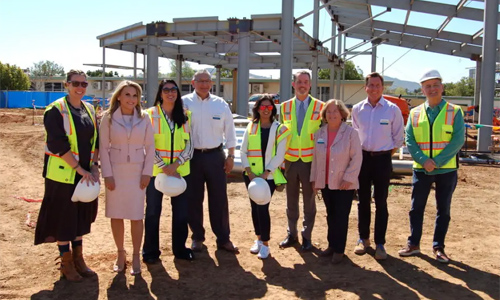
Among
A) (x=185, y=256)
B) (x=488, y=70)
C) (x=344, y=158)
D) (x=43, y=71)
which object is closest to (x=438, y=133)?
(x=344, y=158)

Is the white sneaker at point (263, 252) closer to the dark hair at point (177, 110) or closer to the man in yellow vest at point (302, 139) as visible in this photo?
the man in yellow vest at point (302, 139)

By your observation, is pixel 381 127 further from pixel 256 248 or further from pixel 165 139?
pixel 165 139

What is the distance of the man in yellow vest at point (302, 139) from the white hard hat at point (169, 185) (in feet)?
4.50

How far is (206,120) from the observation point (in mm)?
5289

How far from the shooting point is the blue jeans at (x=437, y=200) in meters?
5.13

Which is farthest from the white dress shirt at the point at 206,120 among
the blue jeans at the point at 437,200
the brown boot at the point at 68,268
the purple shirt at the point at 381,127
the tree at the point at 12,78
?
the tree at the point at 12,78

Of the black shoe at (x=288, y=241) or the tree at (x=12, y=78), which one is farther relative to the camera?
the tree at (x=12, y=78)

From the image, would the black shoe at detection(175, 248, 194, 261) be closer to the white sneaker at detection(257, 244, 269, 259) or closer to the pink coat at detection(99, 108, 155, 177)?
the white sneaker at detection(257, 244, 269, 259)

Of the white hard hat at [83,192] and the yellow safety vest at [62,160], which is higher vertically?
the yellow safety vest at [62,160]

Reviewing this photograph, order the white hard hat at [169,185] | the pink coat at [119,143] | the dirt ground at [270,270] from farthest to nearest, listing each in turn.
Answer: the white hard hat at [169,185], the pink coat at [119,143], the dirt ground at [270,270]

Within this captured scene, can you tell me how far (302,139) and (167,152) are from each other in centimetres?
156

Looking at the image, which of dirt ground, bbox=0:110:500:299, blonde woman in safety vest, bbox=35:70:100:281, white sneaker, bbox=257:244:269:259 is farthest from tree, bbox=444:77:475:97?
blonde woman in safety vest, bbox=35:70:100:281

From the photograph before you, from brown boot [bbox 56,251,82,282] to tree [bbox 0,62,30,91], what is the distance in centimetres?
5438

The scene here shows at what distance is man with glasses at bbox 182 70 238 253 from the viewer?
528 cm
